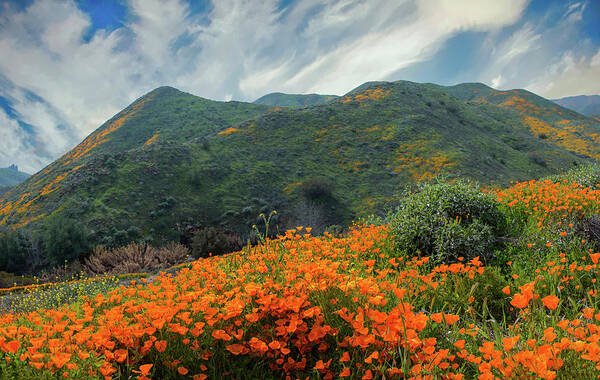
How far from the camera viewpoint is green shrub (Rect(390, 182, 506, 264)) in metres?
4.72

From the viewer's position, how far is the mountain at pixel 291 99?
87.9 meters

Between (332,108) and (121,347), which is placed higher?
(332,108)

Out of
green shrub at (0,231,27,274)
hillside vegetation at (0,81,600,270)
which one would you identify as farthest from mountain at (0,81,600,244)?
green shrub at (0,231,27,274)

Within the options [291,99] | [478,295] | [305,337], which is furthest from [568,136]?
[291,99]

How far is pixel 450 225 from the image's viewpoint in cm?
488

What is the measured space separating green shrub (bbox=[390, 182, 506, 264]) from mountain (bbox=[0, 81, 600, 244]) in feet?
33.0

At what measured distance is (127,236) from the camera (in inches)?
642

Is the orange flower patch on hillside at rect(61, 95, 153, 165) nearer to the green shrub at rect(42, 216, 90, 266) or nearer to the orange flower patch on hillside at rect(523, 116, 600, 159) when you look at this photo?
the green shrub at rect(42, 216, 90, 266)

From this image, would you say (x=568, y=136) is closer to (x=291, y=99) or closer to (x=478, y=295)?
(x=478, y=295)

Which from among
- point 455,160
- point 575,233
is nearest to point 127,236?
point 575,233

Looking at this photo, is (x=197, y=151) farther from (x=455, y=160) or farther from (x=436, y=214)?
(x=436, y=214)

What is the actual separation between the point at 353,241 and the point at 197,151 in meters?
23.4

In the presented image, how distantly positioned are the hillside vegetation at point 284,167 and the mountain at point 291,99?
4798 centimetres

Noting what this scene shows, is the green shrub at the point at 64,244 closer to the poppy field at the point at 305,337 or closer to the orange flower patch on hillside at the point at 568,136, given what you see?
the poppy field at the point at 305,337
